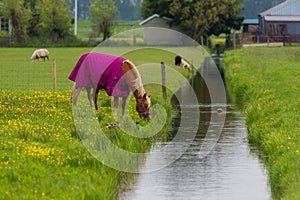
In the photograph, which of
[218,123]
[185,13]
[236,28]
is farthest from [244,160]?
[236,28]

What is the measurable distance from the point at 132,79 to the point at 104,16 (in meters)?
81.2

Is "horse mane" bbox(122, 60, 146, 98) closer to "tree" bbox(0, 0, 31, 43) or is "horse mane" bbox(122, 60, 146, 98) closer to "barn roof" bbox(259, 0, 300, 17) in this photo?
"tree" bbox(0, 0, 31, 43)

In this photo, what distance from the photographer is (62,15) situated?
89.3m

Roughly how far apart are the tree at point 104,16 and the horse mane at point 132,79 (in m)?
76.5

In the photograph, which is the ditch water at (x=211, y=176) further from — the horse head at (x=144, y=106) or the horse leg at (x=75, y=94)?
the horse leg at (x=75, y=94)

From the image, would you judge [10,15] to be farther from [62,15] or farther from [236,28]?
[236,28]

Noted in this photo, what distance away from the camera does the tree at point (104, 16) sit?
97.7m

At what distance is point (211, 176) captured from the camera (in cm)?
1446

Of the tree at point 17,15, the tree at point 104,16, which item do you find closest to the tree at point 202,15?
the tree at point 104,16

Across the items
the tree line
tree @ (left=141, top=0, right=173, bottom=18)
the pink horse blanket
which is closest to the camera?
the pink horse blanket

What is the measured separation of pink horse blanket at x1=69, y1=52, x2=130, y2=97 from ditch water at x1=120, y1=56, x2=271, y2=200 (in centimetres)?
183

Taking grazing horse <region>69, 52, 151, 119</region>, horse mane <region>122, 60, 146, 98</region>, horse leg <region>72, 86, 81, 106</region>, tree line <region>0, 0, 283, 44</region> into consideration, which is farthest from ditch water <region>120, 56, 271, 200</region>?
tree line <region>0, 0, 283, 44</region>

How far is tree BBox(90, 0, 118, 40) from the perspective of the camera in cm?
9767

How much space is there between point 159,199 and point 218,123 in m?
9.86
